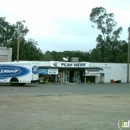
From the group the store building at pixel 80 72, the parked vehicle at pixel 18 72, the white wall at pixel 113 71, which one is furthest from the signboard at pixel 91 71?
the parked vehicle at pixel 18 72

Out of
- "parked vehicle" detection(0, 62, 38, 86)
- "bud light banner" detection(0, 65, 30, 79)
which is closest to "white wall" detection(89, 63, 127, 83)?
"parked vehicle" detection(0, 62, 38, 86)

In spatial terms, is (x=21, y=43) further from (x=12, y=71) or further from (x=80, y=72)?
(x=12, y=71)

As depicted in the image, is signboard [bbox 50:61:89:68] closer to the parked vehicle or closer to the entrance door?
the entrance door

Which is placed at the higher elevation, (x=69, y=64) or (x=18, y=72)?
(x=69, y=64)

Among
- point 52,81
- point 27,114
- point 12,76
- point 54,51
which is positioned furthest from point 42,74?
point 54,51

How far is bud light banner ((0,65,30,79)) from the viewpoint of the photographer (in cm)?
3328

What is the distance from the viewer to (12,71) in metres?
33.6

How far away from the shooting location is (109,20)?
74875mm

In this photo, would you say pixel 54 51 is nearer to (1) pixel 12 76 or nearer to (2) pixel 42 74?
(2) pixel 42 74

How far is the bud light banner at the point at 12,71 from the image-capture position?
3328cm

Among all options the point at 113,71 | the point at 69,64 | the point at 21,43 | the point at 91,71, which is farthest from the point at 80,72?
the point at 21,43

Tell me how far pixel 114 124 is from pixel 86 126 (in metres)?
1.00

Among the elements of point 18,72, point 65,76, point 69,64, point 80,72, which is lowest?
point 65,76

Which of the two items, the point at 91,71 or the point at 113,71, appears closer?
the point at 91,71
